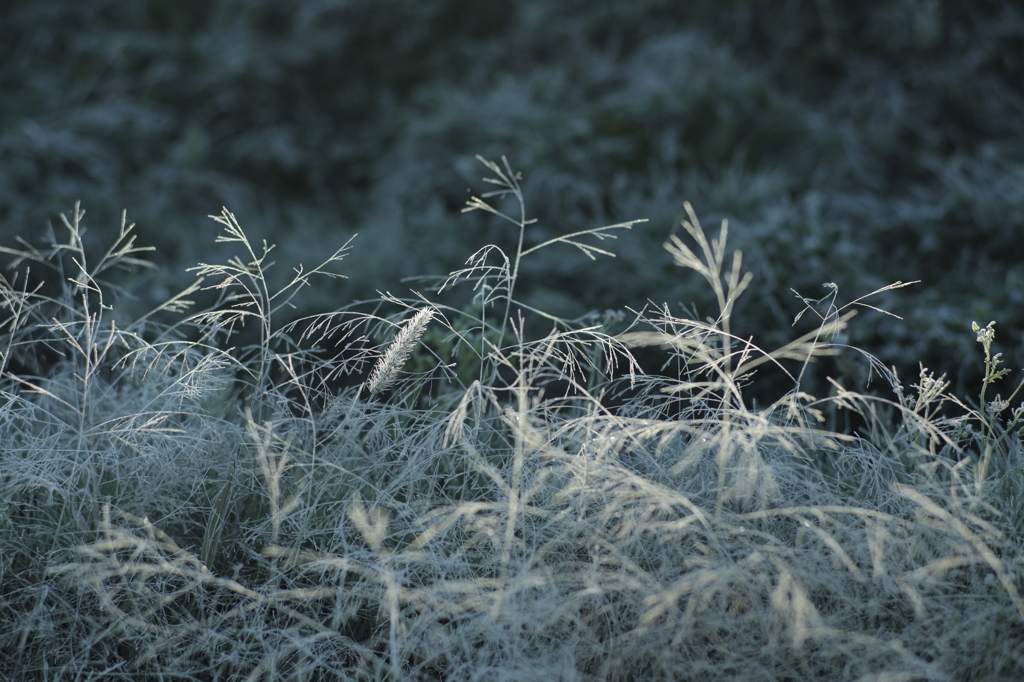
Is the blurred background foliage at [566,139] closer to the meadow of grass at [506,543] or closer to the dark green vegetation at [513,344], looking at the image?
Result: the dark green vegetation at [513,344]

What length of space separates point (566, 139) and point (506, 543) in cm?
302

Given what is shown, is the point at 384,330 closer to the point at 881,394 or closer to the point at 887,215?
the point at 881,394

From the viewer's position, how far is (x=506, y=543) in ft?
5.41

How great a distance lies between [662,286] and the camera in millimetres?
3227

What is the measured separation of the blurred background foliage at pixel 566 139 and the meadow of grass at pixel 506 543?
1.12 meters

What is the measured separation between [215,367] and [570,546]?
0.91m

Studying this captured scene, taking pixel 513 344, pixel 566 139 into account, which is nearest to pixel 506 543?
pixel 513 344

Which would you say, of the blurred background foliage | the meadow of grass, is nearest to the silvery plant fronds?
the meadow of grass

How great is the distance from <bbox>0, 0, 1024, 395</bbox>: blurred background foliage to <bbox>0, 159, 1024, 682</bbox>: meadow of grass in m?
1.12

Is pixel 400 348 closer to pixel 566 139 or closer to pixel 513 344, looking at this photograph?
pixel 513 344

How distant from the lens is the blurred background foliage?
10.8 feet

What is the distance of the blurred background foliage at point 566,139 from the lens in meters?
3.28

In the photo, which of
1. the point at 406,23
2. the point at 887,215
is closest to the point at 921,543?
the point at 887,215

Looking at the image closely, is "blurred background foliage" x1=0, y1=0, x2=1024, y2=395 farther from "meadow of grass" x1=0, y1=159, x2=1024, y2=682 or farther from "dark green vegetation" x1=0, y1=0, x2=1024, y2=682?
"meadow of grass" x1=0, y1=159, x2=1024, y2=682
